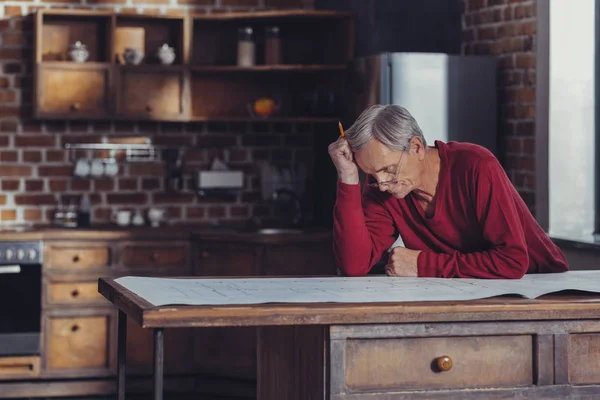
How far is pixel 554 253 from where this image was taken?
3.04 m

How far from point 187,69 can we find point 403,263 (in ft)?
9.97

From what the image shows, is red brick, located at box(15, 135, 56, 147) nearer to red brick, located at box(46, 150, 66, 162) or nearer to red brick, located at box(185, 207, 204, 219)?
red brick, located at box(46, 150, 66, 162)

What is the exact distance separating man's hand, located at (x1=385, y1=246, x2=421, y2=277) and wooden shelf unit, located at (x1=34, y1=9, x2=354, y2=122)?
109 inches

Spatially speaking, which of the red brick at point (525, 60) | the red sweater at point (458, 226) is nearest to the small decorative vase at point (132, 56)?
the red brick at point (525, 60)

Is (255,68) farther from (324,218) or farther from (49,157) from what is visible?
(49,157)

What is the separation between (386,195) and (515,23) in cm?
217

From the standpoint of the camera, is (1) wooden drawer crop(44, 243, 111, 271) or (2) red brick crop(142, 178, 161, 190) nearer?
(1) wooden drawer crop(44, 243, 111, 271)

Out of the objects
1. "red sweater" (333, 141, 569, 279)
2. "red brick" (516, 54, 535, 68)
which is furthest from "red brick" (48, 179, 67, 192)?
"red sweater" (333, 141, 569, 279)

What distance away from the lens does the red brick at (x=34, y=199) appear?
5.71 m

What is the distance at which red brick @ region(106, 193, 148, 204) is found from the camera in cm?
582

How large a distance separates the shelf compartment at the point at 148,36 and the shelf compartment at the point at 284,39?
4.8 inches

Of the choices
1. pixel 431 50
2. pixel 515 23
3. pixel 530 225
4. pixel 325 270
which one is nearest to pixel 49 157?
pixel 325 270

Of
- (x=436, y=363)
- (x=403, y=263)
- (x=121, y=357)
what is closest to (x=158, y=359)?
(x=121, y=357)

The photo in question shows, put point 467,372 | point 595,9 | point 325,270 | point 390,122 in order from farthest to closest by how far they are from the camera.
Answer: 1. point 325,270
2. point 595,9
3. point 390,122
4. point 467,372
